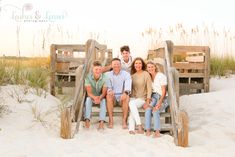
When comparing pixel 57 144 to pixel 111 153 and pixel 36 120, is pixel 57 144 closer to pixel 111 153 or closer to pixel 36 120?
pixel 111 153

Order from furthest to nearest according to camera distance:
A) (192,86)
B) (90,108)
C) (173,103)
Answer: (192,86) < (90,108) < (173,103)

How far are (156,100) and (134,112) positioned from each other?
0.45 metres

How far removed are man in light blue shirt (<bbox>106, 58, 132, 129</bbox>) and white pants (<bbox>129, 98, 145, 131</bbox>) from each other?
0.11m

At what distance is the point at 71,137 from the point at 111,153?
90cm

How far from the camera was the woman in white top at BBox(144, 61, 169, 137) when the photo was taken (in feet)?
20.9

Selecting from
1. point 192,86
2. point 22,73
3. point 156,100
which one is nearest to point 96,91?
point 156,100

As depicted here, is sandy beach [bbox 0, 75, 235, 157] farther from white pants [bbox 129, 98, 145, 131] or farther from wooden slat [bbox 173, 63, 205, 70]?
wooden slat [bbox 173, 63, 205, 70]

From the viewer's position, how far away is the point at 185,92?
1134 centimetres

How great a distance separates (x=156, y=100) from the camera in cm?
673

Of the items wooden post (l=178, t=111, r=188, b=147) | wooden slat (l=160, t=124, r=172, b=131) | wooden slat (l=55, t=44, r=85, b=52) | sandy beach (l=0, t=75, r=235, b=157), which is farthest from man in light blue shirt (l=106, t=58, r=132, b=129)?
wooden slat (l=55, t=44, r=85, b=52)

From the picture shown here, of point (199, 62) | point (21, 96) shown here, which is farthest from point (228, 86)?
point (21, 96)

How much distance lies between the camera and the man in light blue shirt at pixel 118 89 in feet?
21.8

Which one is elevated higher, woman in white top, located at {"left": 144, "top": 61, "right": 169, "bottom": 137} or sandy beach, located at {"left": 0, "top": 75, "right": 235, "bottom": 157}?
woman in white top, located at {"left": 144, "top": 61, "right": 169, "bottom": 137}

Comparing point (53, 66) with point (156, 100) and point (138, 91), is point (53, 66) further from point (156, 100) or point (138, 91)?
point (156, 100)
